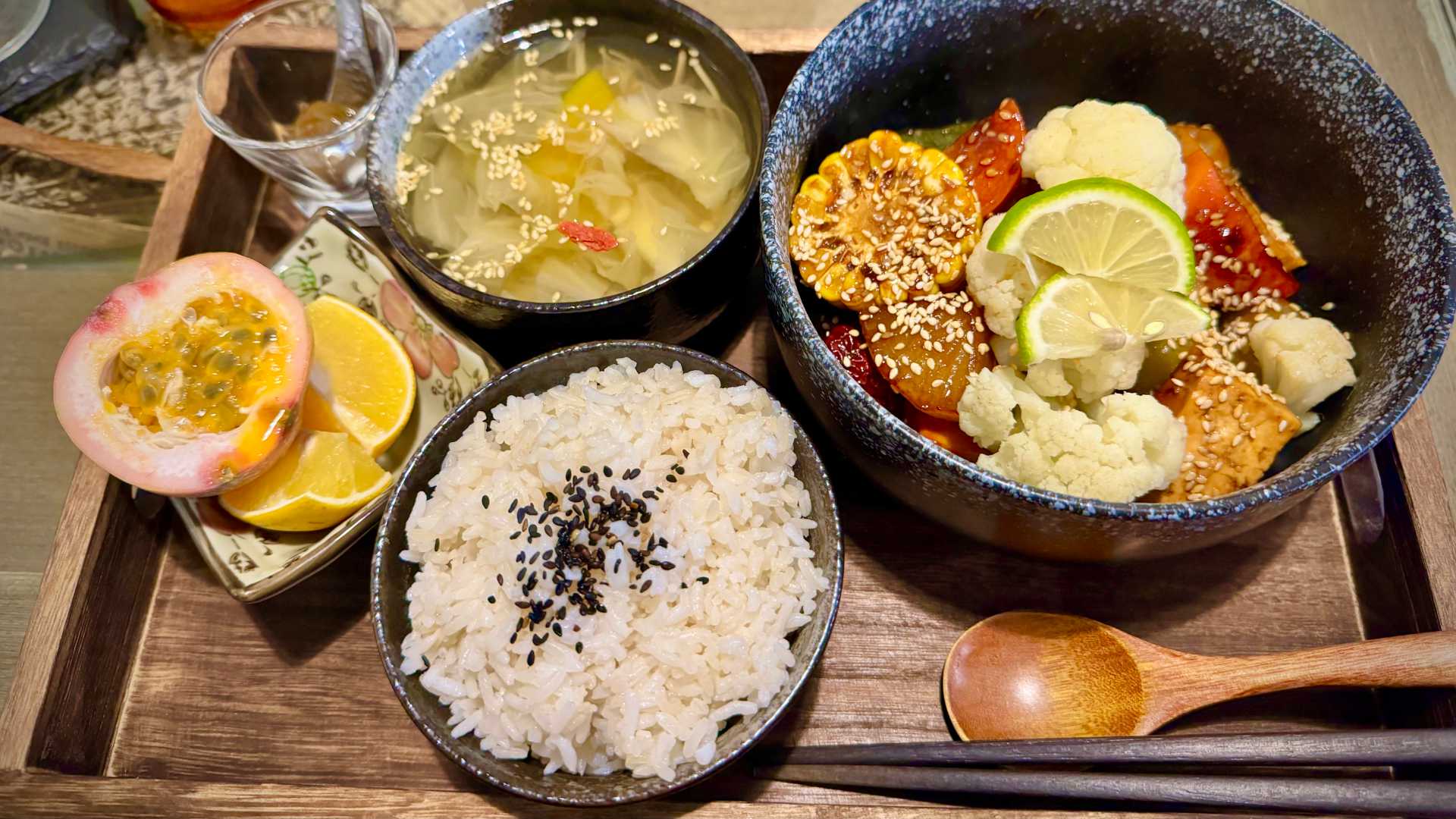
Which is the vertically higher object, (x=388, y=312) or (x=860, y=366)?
(x=860, y=366)

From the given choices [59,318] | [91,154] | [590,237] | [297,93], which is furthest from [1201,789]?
[91,154]

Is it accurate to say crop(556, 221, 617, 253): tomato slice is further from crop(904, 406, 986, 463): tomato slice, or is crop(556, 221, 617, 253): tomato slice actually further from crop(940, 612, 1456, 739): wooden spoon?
crop(940, 612, 1456, 739): wooden spoon

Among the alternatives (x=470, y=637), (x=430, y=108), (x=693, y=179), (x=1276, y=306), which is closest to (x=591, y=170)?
(x=693, y=179)

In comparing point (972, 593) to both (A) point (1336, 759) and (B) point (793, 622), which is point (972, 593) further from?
(A) point (1336, 759)

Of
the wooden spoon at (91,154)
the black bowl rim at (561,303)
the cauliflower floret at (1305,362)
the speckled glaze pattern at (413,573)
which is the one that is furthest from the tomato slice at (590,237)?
the cauliflower floret at (1305,362)

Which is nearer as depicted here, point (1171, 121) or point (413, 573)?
point (413, 573)

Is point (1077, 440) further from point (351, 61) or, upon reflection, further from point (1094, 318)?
point (351, 61)
